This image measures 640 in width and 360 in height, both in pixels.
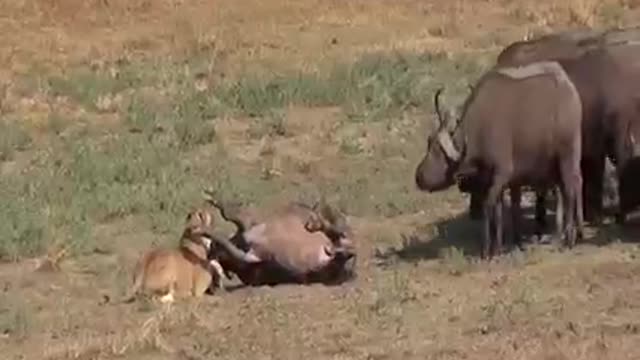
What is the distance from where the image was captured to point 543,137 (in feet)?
39.5

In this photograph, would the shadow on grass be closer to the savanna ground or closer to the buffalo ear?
the savanna ground

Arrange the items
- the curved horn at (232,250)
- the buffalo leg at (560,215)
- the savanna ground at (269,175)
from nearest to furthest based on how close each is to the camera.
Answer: the savanna ground at (269,175) → the curved horn at (232,250) → the buffalo leg at (560,215)

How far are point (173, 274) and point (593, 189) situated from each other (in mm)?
3836

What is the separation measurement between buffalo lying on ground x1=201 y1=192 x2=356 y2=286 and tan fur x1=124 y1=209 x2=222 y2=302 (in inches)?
10.3

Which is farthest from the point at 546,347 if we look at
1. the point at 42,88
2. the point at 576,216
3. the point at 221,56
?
the point at 221,56

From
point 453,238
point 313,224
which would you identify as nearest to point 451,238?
point 453,238

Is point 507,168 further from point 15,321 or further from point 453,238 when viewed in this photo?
point 15,321

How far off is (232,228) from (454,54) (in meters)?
10.5

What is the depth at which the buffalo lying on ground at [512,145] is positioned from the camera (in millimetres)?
11945

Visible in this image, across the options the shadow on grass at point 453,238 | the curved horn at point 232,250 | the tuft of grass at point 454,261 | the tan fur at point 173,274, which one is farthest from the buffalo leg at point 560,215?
the tan fur at point 173,274

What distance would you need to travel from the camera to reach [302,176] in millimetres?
15953

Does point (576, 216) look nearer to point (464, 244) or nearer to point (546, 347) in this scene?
point (464, 244)

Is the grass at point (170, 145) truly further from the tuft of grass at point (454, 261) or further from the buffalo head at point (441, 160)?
the tuft of grass at point (454, 261)

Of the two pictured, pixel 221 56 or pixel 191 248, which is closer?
pixel 191 248
